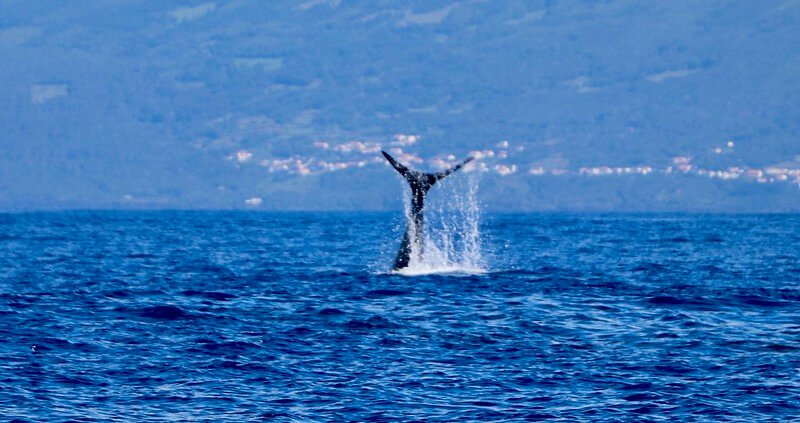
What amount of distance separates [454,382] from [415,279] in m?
17.4

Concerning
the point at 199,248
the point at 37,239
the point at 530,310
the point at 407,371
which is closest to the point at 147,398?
the point at 407,371

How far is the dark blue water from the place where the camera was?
17688 millimetres

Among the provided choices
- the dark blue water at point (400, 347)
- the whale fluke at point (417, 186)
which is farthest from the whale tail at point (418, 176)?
the dark blue water at point (400, 347)

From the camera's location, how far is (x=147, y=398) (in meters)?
18.0

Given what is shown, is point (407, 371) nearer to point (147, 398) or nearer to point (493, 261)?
point (147, 398)

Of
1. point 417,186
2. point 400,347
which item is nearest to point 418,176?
point 417,186

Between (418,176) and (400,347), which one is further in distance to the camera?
(418,176)

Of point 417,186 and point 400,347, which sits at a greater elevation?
point 417,186

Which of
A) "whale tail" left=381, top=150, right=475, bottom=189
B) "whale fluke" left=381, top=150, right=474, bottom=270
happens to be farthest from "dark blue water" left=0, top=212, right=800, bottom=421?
"whale tail" left=381, top=150, right=475, bottom=189

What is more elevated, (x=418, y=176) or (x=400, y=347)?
(x=418, y=176)

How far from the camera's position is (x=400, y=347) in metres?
22.7

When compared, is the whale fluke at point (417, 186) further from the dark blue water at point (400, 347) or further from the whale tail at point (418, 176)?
the dark blue water at point (400, 347)

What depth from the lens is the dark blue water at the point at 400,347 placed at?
58.0ft

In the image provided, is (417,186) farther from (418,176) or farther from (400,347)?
(400,347)
